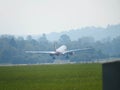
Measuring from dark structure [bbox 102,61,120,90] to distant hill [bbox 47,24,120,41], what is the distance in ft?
6.05

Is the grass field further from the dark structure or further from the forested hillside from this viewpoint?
the dark structure

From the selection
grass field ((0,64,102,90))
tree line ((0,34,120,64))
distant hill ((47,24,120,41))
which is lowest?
grass field ((0,64,102,90))

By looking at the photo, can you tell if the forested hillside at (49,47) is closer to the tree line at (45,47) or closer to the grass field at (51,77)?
the tree line at (45,47)

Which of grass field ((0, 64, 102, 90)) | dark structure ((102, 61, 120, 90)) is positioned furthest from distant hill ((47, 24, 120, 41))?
dark structure ((102, 61, 120, 90))

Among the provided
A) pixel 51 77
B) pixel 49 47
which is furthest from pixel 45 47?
pixel 51 77

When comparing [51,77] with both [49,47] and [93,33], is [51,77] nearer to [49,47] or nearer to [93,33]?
[49,47]

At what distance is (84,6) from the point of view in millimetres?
4012

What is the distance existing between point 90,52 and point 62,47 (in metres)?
0.45

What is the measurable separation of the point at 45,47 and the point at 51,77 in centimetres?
42

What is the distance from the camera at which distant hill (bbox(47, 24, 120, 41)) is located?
3.83 metres

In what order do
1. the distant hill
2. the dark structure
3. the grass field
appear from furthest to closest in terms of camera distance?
1. the distant hill
2. the grass field
3. the dark structure

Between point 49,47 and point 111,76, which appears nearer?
point 111,76

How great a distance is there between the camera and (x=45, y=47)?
379 centimetres

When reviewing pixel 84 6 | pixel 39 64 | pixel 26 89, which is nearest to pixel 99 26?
pixel 84 6
